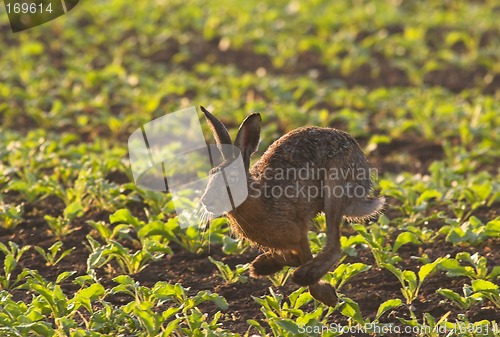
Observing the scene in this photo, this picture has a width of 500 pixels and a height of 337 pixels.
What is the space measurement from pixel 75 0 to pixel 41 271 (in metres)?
8.56

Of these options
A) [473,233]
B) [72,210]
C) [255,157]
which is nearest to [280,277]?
[473,233]

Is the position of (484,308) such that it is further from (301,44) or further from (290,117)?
(301,44)

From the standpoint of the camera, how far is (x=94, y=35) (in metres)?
14.8

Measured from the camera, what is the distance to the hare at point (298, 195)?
5465mm

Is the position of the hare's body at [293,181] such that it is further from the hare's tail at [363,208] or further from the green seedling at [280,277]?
the green seedling at [280,277]

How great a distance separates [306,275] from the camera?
17.8 ft

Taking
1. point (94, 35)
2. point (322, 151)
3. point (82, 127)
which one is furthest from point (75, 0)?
point (322, 151)

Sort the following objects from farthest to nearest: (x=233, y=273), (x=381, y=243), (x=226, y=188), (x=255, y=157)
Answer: (x=255, y=157) < (x=381, y=243) < (x=233, y=273) < (x=226, y=188)

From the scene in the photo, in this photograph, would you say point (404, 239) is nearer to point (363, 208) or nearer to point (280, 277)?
point (363, 208)

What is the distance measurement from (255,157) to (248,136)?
3.71 meters

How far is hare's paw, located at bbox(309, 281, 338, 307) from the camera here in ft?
18.4

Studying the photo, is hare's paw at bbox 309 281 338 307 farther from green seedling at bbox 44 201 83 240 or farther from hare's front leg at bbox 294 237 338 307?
green seedling at bbox 44 201 83 240

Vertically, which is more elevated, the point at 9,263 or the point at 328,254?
the point at 9,263

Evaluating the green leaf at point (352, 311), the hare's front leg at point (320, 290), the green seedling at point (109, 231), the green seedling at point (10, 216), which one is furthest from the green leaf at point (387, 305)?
the green seedling at point (10, 216)
